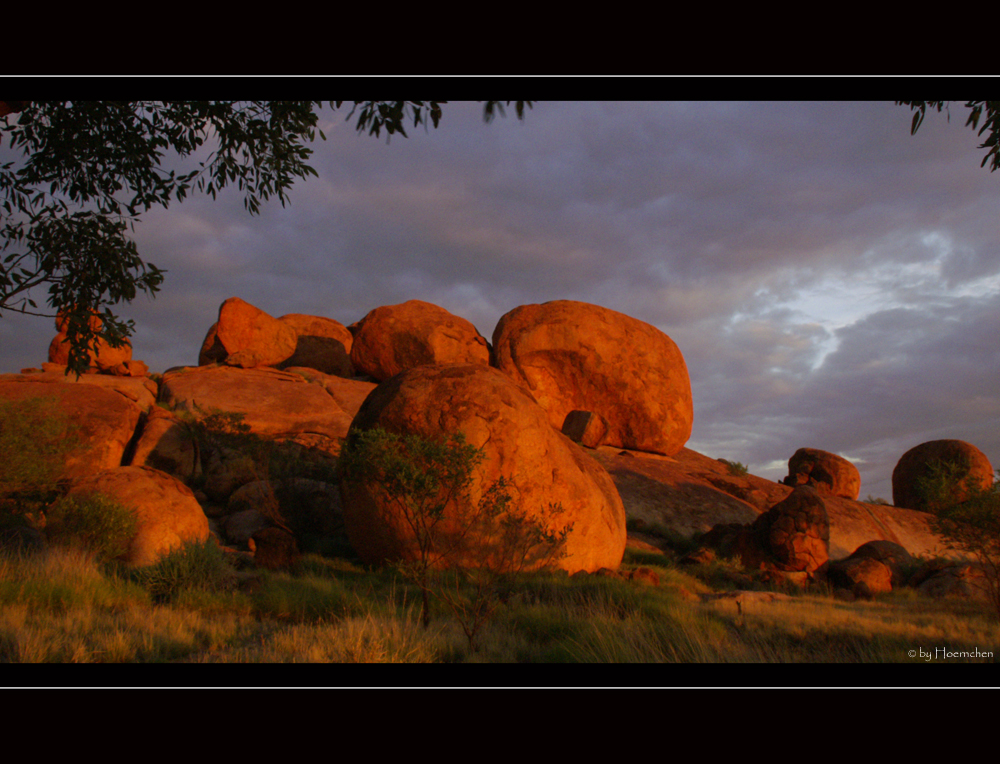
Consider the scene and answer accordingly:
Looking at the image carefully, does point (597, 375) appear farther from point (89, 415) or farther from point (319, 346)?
point (89, 415)

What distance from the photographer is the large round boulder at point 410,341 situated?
2639 cm

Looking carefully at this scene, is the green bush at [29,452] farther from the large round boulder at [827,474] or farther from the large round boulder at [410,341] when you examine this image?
the large round boulder at [827,474]

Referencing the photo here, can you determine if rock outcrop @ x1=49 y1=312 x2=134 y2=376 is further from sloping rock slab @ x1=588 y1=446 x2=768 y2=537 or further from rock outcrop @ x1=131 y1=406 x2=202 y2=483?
sloping rock slab @ x1=588 y1=446 x2=768 y2=537

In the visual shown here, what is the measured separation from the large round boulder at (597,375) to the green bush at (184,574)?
58.1 feet

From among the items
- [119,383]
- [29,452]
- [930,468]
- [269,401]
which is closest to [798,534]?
[930,468]

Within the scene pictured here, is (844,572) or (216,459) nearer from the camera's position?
(844,572)

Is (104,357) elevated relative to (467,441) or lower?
elevated

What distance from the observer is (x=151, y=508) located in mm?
11359

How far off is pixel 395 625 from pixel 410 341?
20.9m

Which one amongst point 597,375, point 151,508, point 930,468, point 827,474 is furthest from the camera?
point 597,375
